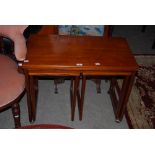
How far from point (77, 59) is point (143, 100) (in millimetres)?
1044

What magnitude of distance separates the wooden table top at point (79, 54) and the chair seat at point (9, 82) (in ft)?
0.59

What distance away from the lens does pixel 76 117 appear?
2.17 meters

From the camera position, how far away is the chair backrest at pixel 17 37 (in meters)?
1.67

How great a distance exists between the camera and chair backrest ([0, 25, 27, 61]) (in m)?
1.67

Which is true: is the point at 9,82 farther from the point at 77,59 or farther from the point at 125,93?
the point at 125,93

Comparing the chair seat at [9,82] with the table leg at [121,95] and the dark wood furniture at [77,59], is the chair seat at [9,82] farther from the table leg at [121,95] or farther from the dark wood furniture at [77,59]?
the table leg at [121,95]

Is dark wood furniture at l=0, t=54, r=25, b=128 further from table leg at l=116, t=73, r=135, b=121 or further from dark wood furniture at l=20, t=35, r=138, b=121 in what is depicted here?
table leg at l=116, t=73, r=135, b=121

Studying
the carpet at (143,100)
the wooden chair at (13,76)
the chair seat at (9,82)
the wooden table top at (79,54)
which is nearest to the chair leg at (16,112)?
the wooden chair at (13,76)

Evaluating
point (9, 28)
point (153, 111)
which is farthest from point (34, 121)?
point (153, 111)

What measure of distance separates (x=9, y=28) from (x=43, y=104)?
0.84 meters

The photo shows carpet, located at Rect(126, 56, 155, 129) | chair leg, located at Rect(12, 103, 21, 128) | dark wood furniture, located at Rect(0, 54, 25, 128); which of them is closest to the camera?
dark wood furniture, located at Rect(0, 54, 25, 128)

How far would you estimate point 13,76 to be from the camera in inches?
69.7

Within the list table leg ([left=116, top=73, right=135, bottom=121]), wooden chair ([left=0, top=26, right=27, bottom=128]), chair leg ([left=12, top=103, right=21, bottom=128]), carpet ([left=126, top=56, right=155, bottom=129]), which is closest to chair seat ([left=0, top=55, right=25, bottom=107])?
wooden chair ([left=0, top=26, right=27, bottom=128])

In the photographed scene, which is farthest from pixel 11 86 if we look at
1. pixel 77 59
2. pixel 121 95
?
pixel 121 95
